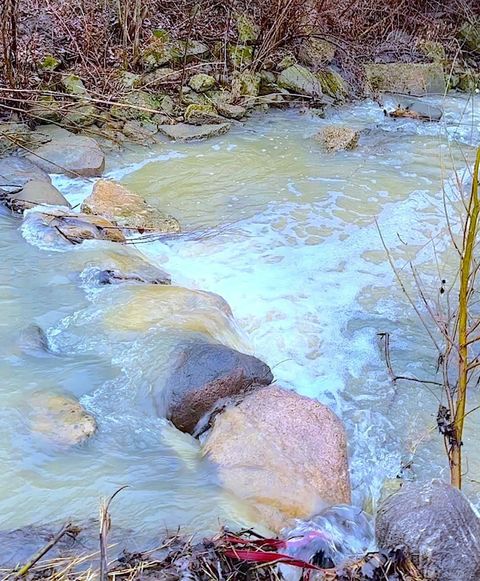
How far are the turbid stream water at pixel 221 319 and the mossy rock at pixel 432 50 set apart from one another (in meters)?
5.43

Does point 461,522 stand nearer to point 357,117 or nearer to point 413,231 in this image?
point 413,231

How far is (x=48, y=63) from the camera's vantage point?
27.1 ft

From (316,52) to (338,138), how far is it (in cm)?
328

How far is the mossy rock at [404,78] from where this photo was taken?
36.1 ft

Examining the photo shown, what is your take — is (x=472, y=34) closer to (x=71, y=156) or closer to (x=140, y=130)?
(x=140, y=130)

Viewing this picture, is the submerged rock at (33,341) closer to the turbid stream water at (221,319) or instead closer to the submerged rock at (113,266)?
the turbid stream water at (221,319)

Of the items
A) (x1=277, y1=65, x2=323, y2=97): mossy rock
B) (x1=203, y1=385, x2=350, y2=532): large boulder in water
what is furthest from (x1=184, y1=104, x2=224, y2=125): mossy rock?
(x1=203, y1=385, x2=350, y2=532): large boulder in water

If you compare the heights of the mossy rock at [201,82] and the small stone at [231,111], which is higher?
the mossy rock at [201,82]

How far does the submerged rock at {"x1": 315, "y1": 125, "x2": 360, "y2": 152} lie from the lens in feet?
26.7

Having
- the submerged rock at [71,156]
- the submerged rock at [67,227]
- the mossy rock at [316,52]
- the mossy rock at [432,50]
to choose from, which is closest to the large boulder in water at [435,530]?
the submerged rock at [67,227]

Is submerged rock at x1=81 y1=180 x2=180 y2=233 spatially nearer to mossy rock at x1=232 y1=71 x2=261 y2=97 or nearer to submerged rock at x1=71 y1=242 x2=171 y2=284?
submerged rock at x1=71 y1=242 x2=171 y2=284

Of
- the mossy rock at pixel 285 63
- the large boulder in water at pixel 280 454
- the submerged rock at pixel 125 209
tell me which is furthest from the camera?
the mossy rock at pixel 285 63

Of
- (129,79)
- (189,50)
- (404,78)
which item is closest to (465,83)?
(404,78)

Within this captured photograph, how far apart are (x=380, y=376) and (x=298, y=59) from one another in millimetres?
7820
